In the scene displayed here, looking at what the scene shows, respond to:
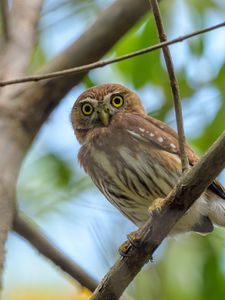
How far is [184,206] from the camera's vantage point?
3410mm

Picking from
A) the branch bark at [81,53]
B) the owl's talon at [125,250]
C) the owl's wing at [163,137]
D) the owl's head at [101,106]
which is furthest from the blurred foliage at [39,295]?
the owl's talon at [125,250]

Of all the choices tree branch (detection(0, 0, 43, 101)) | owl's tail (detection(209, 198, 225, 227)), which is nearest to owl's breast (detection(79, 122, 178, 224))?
owl's tail (detection(209, 198, 225, 227))

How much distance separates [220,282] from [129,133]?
1.10 metres

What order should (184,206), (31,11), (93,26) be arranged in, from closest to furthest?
(184,206) < (93,26) < (31,11)

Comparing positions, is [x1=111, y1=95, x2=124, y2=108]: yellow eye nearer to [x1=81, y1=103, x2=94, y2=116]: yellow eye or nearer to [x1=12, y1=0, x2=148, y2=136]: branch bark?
[x1=81, y1=103, x2=94, y2=116]: yellow eye

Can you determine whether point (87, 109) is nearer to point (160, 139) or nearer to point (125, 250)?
point (160, 139)

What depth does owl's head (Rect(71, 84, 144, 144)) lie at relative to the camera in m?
5.03

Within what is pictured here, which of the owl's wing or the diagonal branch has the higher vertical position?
the diagonal branch

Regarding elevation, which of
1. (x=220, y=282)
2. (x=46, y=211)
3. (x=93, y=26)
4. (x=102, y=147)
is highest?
(x=93, y=26)

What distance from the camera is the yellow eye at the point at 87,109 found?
5137mm

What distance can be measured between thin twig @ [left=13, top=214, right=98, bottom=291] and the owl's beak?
848mm

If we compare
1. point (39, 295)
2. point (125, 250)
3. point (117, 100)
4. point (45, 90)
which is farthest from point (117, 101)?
point (39, 295)

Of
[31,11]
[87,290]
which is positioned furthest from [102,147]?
[31,11]

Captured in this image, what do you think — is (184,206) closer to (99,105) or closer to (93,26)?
(99,105)
